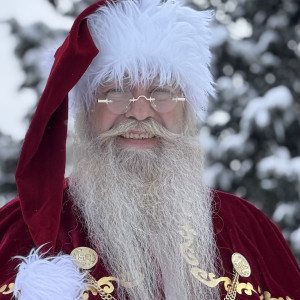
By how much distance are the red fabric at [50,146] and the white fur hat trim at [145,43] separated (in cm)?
13

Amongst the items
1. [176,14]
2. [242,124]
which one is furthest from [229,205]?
[242,124]

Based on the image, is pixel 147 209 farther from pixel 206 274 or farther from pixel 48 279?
pixel 48 279

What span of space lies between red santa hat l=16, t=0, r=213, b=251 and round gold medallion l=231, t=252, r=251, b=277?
0.63m

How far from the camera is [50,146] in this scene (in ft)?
7.84

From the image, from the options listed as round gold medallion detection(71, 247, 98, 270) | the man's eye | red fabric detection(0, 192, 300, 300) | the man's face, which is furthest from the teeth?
round gold medallion detection(71, 247, 98, 270)

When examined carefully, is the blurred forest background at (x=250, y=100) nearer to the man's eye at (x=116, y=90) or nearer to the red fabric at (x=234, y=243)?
the red fabric at (x=234, y=243)

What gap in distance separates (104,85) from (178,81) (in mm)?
282

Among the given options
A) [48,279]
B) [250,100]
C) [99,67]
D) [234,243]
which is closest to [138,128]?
[99,67]

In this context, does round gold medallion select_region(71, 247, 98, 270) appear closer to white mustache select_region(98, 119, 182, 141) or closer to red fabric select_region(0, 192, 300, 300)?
red fabric select_region(0, 192, 300, 300)

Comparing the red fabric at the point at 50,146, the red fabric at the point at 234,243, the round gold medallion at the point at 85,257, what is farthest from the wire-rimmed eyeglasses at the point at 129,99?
the round gold medallion at the point at 85,257

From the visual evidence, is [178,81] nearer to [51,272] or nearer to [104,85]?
[104,85]

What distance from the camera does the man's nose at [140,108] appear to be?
2.49 m

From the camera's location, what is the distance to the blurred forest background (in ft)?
12.2

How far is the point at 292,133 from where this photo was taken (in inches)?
150
